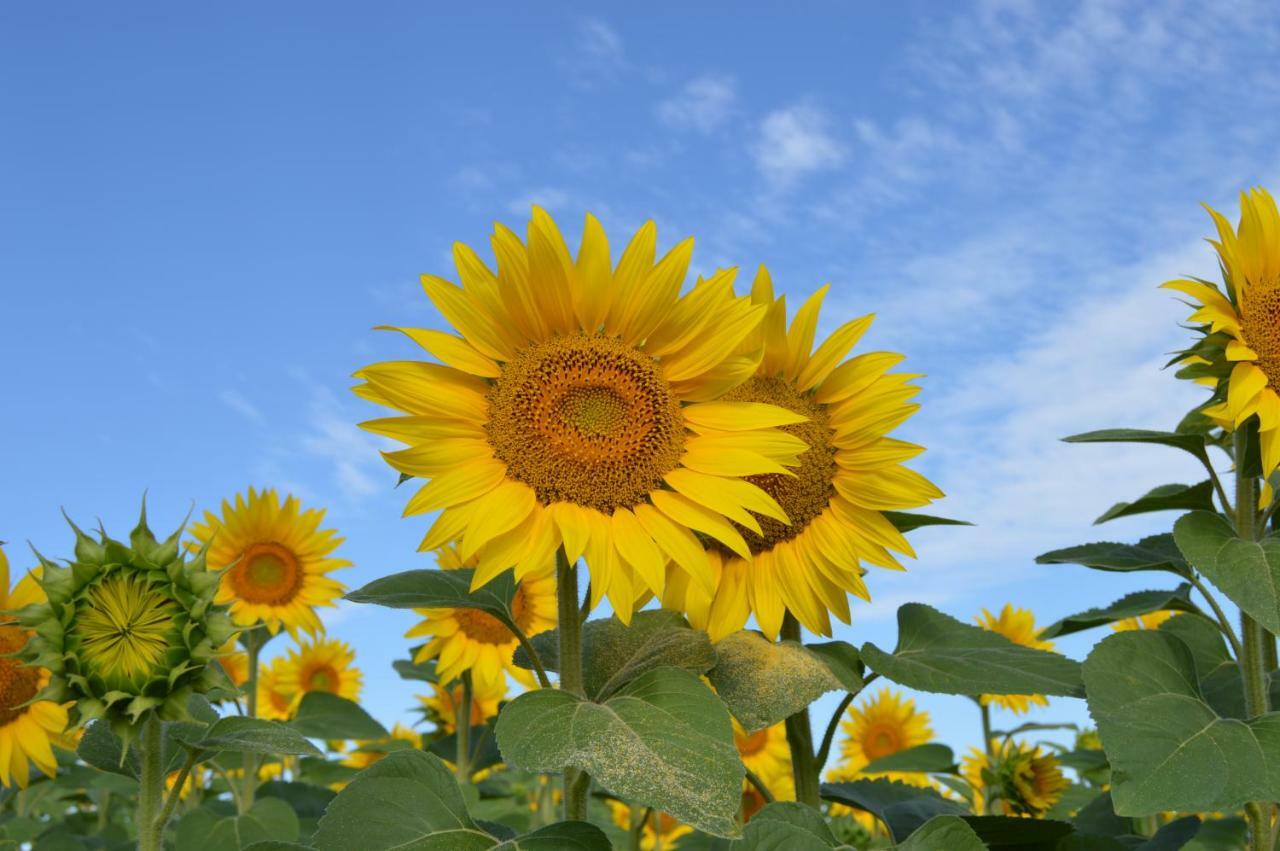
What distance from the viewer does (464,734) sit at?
203 inches

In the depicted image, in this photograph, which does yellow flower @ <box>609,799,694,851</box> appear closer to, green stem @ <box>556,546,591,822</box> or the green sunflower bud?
green stem @ <box>556,546,591,822</box>

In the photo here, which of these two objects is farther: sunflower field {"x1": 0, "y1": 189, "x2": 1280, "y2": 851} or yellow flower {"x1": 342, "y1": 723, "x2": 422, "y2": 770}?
yellow flower {"x1": 342, "y1": 723, "x2": 422, "y2": 770}

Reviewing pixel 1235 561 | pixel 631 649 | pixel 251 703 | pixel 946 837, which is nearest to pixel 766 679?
pixel 631 649

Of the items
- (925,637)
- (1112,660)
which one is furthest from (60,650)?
(1112,660)

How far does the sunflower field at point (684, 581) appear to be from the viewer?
88.8 inches

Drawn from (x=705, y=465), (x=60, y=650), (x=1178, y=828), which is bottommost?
(x=1178, y=828)

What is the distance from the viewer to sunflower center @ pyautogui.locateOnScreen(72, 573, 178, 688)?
2.24 meters

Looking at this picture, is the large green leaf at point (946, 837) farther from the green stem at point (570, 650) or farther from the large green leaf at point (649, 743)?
the green stem at point (570, 650)

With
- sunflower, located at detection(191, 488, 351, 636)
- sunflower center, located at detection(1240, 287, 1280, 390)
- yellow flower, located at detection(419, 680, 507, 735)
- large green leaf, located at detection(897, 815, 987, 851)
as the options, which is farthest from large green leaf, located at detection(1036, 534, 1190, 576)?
sunflower, located at detection(191, 488, 351, 636)

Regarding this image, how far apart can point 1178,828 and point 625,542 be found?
186cm

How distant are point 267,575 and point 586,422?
3.91 meters

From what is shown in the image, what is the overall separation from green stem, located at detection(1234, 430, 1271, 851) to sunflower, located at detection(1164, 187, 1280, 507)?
4.5 inches

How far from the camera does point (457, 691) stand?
5.77 m

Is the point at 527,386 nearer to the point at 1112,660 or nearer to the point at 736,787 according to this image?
the point at 736,787
